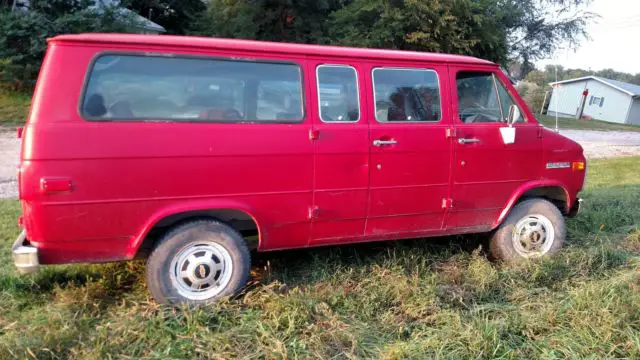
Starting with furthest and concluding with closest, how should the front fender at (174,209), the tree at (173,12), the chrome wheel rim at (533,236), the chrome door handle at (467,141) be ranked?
the tree at (173,12)
the chrome wheel rim at (533,236)
the chrome door handle at (467,141)
the front fender at (174,209)

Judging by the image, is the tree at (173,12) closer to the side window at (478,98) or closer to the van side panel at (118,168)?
the side window at (478,98)

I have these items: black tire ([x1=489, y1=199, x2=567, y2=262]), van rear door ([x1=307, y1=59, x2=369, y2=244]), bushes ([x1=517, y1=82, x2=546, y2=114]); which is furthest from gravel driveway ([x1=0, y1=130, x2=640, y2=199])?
bushes ([x1=517, y1=82, x2=546, y2=114])

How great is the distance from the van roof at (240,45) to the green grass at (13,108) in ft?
46.3

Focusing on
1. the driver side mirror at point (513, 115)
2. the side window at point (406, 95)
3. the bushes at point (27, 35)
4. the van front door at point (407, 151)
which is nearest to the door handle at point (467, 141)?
the van front door at point (407, 151)

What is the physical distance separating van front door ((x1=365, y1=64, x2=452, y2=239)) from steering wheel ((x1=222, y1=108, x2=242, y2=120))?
112cm

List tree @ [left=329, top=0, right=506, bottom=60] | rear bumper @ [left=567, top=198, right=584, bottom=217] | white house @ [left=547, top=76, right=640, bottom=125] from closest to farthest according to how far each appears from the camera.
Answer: rear bumper @ [left=567, top=198, right=584, bottom=217]
tree @ [left=329, top=0, right=506, bottom=60]
white house @ [left=547, top=76, right=640, bottom=125]

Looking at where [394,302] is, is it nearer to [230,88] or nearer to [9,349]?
[230,88]

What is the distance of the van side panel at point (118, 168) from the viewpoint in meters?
3.17

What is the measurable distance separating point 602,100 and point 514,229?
5374cm

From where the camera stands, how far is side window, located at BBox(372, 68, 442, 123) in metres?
4.18

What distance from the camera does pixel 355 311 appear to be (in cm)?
361

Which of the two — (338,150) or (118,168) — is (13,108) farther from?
(338,150)

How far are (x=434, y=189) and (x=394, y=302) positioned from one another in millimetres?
1126

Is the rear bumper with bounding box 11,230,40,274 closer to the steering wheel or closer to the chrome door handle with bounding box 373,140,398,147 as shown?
the steering wheel
